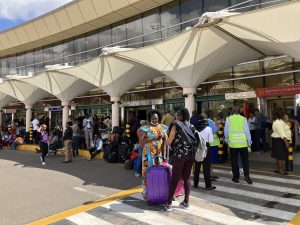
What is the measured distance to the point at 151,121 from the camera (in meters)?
6.12

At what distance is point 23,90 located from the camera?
24906mm

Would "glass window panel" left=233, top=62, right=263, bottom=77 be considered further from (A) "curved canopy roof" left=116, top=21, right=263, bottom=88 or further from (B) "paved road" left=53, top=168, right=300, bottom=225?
(B) "paved road" left=53, top=168, right=300, bottom=225

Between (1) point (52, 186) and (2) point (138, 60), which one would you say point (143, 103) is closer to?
(2) point (138, 60)

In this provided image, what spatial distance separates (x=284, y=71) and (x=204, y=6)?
515cm

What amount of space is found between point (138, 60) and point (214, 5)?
495cm

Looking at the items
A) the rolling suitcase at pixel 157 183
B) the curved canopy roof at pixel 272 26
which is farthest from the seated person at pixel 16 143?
the rolling suitcase at pixel 157 183

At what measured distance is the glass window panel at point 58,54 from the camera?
26.7 meters

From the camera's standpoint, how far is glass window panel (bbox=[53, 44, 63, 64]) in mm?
26656

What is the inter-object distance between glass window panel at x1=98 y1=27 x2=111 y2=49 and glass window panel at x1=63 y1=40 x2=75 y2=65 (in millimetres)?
3545

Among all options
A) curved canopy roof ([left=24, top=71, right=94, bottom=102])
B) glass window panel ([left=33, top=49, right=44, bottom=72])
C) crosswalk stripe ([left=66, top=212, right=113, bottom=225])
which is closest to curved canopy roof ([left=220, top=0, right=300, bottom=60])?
crosswalk stripe ([left=66, top=212, right=113, bottom=225])

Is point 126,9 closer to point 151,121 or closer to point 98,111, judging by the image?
point 98,111

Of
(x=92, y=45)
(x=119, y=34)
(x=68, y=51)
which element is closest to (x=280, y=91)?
(x=119, y=34)

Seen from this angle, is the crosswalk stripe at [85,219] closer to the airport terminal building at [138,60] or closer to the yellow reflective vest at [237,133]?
the yellow reflective vest at [237,133]

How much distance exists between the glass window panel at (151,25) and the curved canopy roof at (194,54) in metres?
5.04
